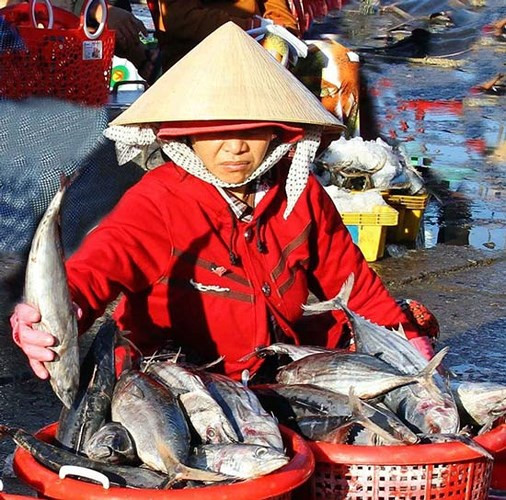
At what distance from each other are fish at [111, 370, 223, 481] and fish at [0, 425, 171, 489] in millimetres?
37

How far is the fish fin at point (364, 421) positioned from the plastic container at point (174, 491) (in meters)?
0.18

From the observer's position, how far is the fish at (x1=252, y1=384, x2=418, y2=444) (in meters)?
2.64

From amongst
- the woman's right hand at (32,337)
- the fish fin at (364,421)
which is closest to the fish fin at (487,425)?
the fish fin at (364,421)

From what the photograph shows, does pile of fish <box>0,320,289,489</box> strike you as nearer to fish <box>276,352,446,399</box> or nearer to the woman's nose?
fish <box>276,352,446,399</box>

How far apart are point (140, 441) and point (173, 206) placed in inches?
37.8

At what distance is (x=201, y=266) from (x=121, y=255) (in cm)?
27

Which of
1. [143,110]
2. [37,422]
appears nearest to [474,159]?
[37,422]

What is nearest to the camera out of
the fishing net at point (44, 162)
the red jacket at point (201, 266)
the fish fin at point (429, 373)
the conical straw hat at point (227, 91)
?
the fish fin at point (429, 373)

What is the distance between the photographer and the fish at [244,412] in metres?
2.54

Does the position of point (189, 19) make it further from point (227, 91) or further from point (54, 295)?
point (54, 295)

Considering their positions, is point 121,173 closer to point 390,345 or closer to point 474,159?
point 390,345

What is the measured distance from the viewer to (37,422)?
Answer: 4.29 m

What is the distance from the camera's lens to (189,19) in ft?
20.5

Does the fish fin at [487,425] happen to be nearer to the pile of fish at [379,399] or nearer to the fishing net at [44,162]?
the pile of fish at [379,399]
